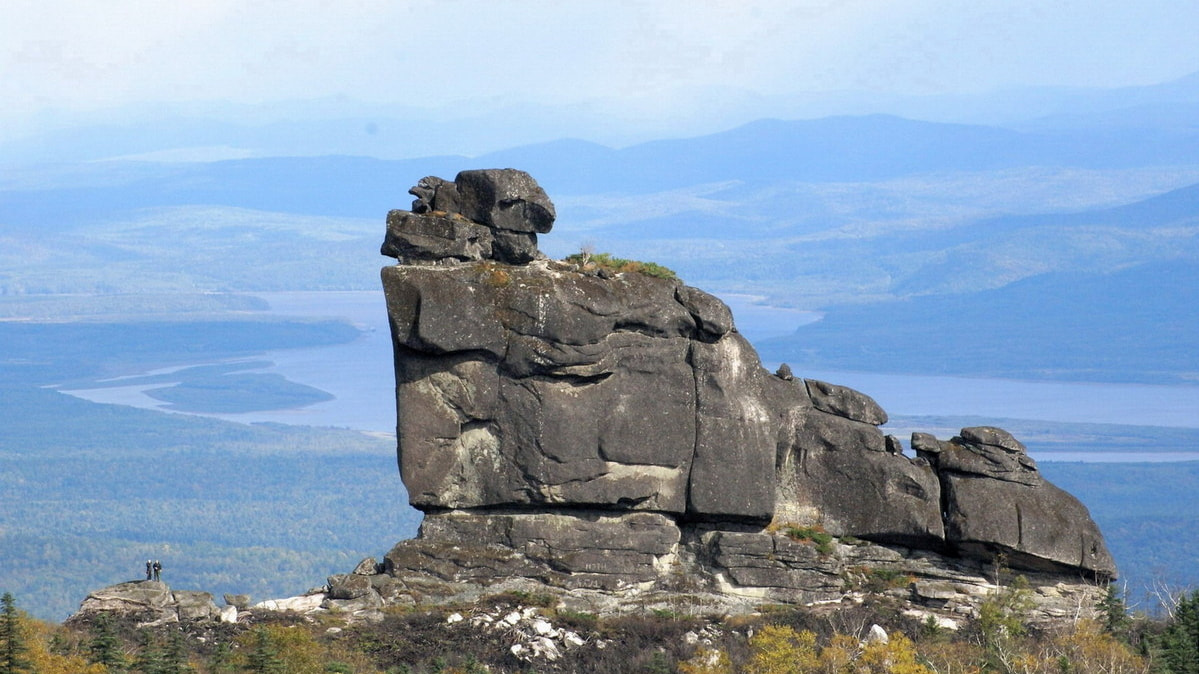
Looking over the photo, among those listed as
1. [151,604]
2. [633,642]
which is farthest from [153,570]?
[633,642]

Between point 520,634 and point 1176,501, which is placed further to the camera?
point 1176,501

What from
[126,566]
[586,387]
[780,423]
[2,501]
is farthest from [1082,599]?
[2,501]

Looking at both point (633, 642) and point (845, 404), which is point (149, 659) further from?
point (845, 404)

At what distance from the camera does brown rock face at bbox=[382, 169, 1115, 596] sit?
37.0 meters

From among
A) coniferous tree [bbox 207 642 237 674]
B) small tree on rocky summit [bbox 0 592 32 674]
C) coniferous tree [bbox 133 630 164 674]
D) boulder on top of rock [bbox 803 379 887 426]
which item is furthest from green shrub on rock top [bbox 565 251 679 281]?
small tree on rocky summit [bbox 0 592 32 674]

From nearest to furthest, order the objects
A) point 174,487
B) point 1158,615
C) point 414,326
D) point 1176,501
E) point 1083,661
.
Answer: point 1083,661
point 414,326
point 1158,615
point 1176,501
point 174,487

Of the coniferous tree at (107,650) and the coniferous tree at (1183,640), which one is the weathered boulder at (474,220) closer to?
the coniferous tree at (107,650)

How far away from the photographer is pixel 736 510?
37562 mm

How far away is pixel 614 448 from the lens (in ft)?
122

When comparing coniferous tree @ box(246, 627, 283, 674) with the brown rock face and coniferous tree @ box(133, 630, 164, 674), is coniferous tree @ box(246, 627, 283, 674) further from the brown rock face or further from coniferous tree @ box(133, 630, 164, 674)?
the brown rock face

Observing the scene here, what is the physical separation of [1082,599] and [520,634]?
42.1 feet

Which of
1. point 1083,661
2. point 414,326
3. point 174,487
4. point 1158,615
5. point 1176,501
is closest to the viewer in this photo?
point 1083,661

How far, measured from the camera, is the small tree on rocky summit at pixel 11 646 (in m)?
28.7

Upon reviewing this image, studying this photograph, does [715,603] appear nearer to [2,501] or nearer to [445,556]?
[445,556]
